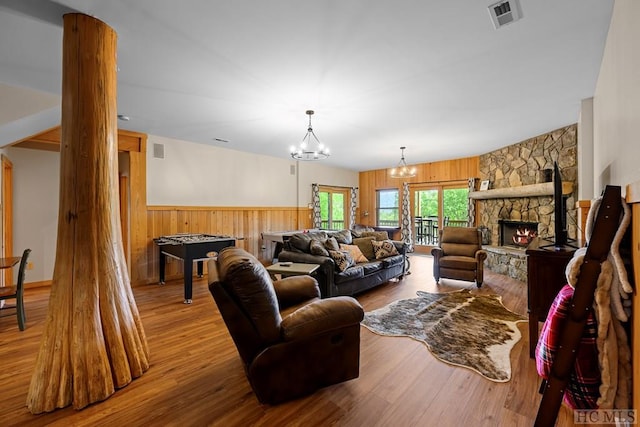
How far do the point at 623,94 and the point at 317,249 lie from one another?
318 centimetres

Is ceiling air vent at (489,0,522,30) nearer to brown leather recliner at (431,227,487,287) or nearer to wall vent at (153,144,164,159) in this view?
brown leather recliner at (431,227,487,287)

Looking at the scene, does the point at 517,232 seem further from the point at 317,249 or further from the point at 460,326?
the point at 317,249

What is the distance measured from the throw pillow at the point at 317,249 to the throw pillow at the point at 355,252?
62 centimetres

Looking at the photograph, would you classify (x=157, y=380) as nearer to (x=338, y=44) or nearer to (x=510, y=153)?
(x=338, y=44)

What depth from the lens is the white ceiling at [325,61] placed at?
2.00 meters

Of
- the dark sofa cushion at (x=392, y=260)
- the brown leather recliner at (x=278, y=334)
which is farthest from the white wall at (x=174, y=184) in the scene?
the brown leather recliner at (x=278, y=334)

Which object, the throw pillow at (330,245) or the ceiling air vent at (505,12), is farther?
the throw pillow at (330,245)

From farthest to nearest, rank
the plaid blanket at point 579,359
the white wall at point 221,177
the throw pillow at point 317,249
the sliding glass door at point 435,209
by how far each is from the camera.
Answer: the sliding glass door at point 435,209
the white wall at point 221,177
the throw pillow at point 317,249
the plaid blanket at point 579,359

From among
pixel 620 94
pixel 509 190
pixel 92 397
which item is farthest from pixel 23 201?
pixel 509 190

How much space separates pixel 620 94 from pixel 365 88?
2076 millimetres

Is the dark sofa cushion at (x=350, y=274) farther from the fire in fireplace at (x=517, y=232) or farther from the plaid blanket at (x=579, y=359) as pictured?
the fire in fireplace at (x=517, y=232)

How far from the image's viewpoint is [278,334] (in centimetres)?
182

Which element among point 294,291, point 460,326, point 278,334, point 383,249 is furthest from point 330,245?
point 278,334

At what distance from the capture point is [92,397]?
6.21 feet
